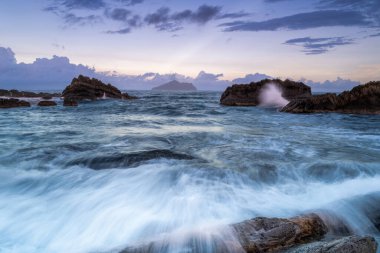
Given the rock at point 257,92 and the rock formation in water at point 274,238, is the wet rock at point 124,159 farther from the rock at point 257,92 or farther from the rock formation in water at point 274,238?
the rock at point 257,92

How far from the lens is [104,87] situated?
45688 mm

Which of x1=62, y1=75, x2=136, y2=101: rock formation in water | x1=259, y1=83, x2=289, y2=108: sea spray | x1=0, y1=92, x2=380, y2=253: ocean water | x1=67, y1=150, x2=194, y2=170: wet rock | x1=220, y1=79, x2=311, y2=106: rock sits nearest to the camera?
x1=0, y1=92, x2=380, y2=253: ocean water

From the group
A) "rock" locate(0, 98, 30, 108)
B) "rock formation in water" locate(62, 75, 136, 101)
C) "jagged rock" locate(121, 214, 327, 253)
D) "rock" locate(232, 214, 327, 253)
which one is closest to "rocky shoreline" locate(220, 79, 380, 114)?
"rock" locate(232, 214, 327, 253)

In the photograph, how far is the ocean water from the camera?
15.7ft

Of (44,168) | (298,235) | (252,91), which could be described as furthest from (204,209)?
(252,91)

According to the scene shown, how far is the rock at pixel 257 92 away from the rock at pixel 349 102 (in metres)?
9.19

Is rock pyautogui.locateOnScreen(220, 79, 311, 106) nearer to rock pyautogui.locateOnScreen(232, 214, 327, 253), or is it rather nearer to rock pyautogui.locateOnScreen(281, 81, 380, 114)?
rock pyautogui.locateOnScreen(281, 81, 380, 114)

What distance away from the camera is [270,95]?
108 feet

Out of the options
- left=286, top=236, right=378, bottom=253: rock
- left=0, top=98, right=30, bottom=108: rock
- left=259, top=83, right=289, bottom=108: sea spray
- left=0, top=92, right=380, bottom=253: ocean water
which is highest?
left=259, top=83, right=289, bottom=108: sea spray

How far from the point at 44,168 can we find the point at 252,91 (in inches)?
1106

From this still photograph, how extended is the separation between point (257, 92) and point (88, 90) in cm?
2233

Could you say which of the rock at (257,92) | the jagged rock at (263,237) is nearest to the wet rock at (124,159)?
the jagged rock at (263,237)

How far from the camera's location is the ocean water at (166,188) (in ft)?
15.7

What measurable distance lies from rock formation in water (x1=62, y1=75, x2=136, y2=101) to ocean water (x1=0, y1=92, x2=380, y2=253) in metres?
32.7
